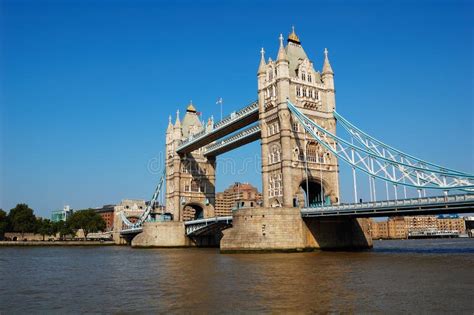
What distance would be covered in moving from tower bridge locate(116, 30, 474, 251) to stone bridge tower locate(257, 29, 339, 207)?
4.2 inches

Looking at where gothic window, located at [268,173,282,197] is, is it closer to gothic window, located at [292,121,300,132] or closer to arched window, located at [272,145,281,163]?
arched window, located at [272,145,281,163]

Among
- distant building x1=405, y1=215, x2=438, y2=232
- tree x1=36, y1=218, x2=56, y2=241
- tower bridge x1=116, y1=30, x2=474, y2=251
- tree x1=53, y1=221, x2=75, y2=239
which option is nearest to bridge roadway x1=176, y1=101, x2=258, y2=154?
tower bridge x1=116, y1=30, x2=474, y2=251

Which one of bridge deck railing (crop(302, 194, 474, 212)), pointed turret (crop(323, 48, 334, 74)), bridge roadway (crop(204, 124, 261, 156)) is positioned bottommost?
bridge deck railing (crop(302, 194, 474, 212))

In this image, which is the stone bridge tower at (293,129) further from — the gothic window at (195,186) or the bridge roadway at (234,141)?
the gothic window at (195,186)

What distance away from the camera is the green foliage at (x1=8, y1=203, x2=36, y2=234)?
99562 mm

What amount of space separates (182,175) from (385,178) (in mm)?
45100

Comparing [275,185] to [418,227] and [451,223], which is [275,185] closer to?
[418,227]

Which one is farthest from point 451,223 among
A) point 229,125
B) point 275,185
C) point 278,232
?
point 278,232

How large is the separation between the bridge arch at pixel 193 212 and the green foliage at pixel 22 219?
41.9 m

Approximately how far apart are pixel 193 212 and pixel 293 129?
1487 inches

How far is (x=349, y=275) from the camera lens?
23953mm

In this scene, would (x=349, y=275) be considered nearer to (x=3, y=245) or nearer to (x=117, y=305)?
(x=117, y=305)

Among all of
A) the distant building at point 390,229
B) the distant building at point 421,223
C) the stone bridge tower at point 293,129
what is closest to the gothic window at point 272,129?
the stone bridge tower at point 293,129

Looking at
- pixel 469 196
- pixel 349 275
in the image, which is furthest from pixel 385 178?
pixel 349 275
